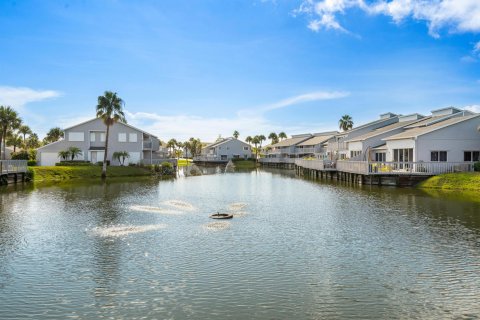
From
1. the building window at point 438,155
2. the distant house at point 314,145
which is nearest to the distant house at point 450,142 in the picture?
the building window at point 438,155

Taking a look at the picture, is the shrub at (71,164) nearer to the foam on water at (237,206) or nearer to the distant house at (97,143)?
the distant house at (97,143)

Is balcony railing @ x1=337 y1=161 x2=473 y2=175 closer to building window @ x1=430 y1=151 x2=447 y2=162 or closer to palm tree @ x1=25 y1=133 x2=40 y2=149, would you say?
building window @ x1=430 y1=151 x2=447 y2=162

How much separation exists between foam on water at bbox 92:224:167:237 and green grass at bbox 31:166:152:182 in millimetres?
38200

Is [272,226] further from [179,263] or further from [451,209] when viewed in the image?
[451,209]

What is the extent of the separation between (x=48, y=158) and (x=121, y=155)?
1236cm

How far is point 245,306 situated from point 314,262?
486cm

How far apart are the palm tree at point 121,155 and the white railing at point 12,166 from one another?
19.4 meters

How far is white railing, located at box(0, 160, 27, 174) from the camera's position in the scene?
46.4 meters

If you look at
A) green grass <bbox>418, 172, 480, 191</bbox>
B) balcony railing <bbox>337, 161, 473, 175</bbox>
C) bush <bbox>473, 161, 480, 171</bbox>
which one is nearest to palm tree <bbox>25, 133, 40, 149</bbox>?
balcony railing <bbox>337, 161, 473, 175</bbox>

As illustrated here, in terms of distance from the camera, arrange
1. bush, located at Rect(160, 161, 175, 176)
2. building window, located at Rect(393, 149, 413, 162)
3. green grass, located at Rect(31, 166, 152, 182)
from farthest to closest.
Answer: bush, located at Rect(160, 161, 175, 176) → green grass, located at Rect(31, 166, 152, 182) → building window, located at Rect(393, 149, 413, 162)

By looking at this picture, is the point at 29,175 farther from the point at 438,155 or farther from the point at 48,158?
the point at 438,155

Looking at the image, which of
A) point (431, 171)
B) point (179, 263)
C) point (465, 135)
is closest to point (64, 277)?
point (179, 263)

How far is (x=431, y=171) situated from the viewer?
42.7 metres

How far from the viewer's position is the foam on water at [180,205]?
28.9 meters
